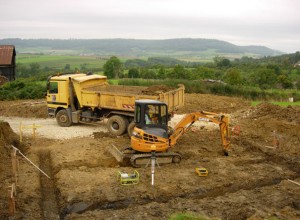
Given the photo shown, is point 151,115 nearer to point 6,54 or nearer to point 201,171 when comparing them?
point 201,171

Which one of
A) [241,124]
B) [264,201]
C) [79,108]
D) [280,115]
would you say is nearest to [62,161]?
[79,108]

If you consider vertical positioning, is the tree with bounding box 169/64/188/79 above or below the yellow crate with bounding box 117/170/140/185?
above

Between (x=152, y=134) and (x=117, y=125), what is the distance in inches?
191

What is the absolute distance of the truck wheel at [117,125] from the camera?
18.0 m

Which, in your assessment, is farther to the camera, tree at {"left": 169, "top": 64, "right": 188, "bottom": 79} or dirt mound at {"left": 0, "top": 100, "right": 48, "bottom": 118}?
tree at {"left": 169, "top": 64, "right": 188, "bottom": 79}

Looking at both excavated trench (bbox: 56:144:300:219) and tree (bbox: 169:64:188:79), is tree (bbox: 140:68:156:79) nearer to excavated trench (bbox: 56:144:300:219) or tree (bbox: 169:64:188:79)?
tree (bbox: 169:64:188:79)

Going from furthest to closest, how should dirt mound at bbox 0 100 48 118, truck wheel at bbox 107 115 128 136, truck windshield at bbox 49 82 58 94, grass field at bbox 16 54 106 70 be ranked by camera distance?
grass field at bbox 16 54 106 70, dirt mound at bbox 0 100 48 118, truck windshield at bbox 49 82 58 94, truck wheel at bbox 107 115 128 136

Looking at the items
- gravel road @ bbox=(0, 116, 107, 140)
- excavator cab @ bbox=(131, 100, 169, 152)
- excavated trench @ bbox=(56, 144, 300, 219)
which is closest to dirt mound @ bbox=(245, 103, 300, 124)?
excavated trench @ bbox=(56, 144, 300, 219)

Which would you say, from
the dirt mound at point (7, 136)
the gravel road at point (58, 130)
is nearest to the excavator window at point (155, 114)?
the gravel road at point (58, 130)

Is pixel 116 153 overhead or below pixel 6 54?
below

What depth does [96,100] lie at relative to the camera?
18547mm

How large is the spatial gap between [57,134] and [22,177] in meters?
6.05

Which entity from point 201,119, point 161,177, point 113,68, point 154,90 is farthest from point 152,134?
point 113,68

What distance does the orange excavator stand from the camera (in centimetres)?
1373
